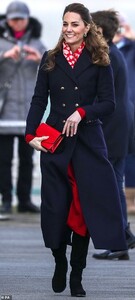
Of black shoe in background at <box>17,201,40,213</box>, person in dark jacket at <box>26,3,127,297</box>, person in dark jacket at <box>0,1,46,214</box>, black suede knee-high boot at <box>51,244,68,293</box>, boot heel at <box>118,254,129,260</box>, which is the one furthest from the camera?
black shoe in background at <box>17,201,40,213</box>

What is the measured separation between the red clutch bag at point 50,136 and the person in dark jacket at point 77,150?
0.14 ft

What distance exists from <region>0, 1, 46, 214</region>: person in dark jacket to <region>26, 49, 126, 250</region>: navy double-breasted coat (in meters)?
5.37

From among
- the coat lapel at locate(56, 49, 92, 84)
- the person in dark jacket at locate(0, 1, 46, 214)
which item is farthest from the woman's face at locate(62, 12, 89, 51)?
the person in dark jacket at locate(0, 1, 46, 214)

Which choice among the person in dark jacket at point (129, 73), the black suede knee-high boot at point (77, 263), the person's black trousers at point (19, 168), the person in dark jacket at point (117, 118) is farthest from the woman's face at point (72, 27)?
the person's black trousers at point (19, 168)

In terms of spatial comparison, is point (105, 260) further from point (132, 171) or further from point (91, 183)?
point (132, 171)

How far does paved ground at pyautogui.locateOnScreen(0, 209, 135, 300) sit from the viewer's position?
8695 millimetres

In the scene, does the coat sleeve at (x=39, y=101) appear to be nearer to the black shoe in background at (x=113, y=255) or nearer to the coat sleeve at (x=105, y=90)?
the coat sleeve at (x=105, y=90)

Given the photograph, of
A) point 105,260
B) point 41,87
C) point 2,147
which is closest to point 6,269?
point 105,260

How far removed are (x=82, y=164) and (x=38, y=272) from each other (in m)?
1.52

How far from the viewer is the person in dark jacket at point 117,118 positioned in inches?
419

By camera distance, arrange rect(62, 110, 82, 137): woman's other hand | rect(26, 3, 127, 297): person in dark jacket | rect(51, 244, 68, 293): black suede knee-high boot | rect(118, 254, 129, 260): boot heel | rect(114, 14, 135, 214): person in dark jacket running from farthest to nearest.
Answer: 1. rect(114, 14, 135, 214): person in dark jacket
2. rect(118, 254, 129, 260): boot heel
3. rect(51, 244, 68, 293): black suede knee-high boot
4. rect(26, 3, 127, 297): person in dark jacket
5. rect(62, 110, 82, 137): woman's other hand

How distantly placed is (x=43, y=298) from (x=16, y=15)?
6101mm

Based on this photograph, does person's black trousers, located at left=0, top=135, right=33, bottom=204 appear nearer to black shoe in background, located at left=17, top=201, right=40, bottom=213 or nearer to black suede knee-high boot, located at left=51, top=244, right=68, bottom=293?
black shoe in background, located at left=17, top=201, right=40, bottom=213

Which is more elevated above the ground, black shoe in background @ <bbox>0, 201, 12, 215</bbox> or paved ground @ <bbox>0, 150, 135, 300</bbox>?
paved ground @ <bbox>0, 150, 135, 300</bbox>
